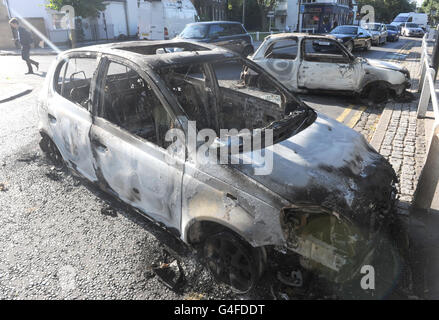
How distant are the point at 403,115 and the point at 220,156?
602 cm

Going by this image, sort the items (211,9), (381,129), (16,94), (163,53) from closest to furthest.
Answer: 1. (163,53)
2. (381,129)
3. (16,94)
4. (211,9)

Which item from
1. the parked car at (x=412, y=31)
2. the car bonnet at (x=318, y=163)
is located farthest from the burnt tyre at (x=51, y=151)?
the parked car at (x=412, y=31)

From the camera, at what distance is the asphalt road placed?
2.71 m

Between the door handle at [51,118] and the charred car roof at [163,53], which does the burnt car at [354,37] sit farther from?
the door handle at [51,118]

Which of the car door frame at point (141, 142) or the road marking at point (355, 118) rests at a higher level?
the car door frame at point (141, 142)

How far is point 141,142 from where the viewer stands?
9.36 ft

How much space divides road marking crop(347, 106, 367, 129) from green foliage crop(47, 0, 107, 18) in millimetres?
19848

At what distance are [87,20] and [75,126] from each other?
84.5 feet

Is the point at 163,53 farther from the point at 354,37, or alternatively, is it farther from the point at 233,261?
the point at 354,37

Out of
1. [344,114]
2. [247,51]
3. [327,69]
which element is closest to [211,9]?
[247,51]

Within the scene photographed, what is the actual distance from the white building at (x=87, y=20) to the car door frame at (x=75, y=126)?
21326 mm

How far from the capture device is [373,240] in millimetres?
2371

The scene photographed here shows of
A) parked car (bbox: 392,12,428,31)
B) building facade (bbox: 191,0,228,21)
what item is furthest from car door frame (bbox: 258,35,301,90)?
parked car (bbox: 392,12,428,31)

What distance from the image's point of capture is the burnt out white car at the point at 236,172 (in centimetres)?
225
